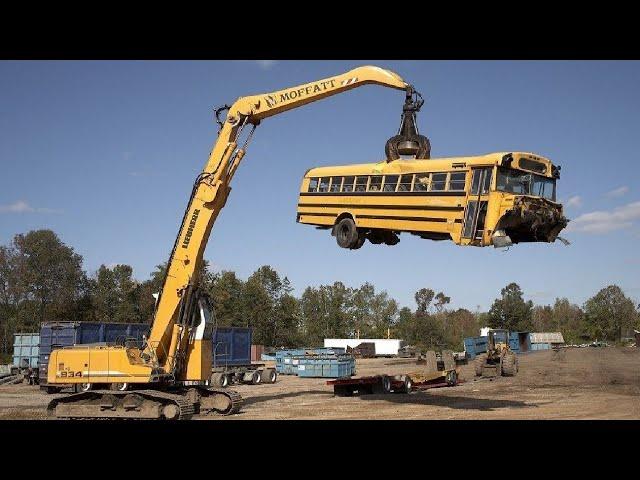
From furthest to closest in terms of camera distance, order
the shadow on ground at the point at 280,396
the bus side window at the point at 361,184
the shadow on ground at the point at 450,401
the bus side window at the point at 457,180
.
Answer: the shadow on ground at the point at 280,396
the shadow on ground at the point at 450,401
the bus side window at the point at 361,184
the bus side window at the point at 457,180

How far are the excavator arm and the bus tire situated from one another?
157 inches

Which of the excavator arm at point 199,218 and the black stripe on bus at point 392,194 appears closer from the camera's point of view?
the black stripe on bus at point 392,194

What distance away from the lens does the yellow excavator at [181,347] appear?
19.4m

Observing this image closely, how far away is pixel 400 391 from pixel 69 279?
61737 mm

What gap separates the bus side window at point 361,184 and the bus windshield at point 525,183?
379 centimetres

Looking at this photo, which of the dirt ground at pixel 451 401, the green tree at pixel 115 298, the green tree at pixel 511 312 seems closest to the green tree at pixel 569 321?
the green tree at pixel 511 312

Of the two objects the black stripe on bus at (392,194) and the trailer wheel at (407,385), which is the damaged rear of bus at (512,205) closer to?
the black stripe on bus at (392,194)

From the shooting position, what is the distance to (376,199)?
56.3 feet

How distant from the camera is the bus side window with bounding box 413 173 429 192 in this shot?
1635cm

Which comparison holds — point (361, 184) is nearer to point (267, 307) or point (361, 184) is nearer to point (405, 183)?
point (405, 183)

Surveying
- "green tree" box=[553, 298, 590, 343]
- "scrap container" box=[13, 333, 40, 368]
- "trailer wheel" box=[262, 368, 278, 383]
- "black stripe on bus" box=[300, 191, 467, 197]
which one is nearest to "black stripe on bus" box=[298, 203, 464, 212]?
"black stripe on bus" box=[300, 191, 467, 197]

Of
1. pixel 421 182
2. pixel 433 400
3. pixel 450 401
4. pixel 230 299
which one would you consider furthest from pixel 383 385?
A: pixel 230 299

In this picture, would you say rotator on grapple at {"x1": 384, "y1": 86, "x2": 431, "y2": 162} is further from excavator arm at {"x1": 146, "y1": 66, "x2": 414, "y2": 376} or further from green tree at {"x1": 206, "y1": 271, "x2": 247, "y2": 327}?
green tree at {"x1": 206, "y1": 271, "x2": 247, "y2": 327}
